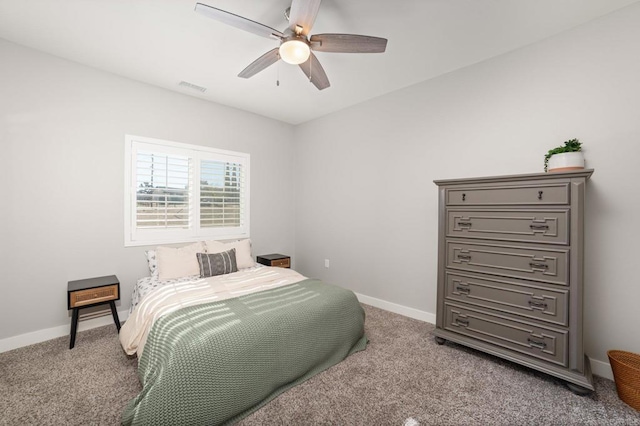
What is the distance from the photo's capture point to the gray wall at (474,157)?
2.11m

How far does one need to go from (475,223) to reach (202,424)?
2501 mm

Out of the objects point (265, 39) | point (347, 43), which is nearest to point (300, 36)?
point (347, 43)

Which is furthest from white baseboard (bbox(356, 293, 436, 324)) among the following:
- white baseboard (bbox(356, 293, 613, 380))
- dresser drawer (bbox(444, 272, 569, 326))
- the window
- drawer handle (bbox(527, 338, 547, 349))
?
the window

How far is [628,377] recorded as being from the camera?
1818mm

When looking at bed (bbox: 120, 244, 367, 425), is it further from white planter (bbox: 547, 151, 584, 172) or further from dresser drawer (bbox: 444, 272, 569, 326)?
white planter (bbox: 547, 151, 584, 172)

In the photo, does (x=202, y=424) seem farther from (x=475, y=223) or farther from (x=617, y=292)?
(x=617, y=292)

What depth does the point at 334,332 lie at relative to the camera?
90.0 inches

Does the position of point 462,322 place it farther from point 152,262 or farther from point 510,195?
point 152,262

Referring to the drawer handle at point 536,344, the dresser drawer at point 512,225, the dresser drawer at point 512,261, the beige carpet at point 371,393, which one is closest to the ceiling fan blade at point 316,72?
the dresser drawer at point 512,225

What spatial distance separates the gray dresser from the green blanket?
41.3 inches

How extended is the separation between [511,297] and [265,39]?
305cm

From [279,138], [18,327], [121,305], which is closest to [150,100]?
[279,138]

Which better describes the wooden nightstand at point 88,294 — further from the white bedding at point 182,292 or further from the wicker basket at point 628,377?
the wicker basket at point 628,377

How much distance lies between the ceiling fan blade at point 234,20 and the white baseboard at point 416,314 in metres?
3.14
